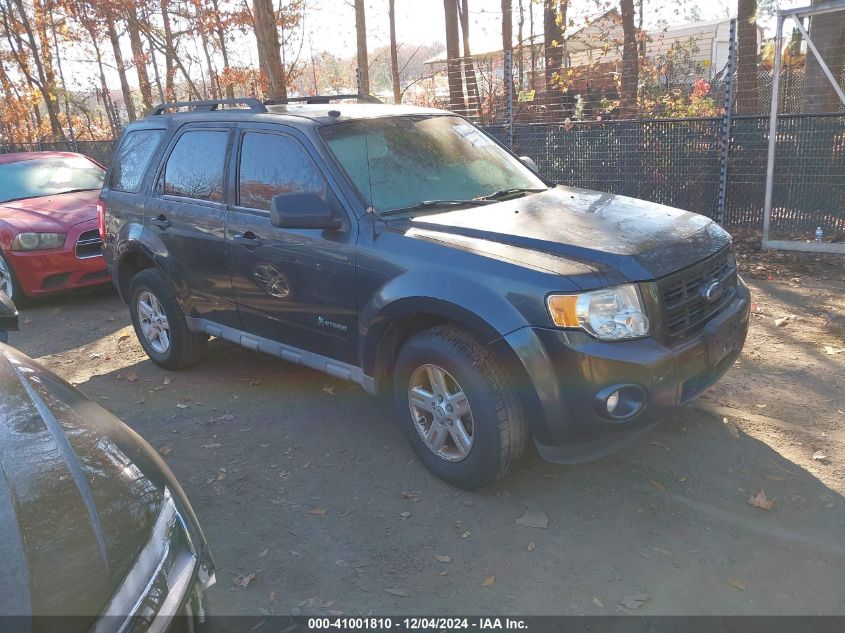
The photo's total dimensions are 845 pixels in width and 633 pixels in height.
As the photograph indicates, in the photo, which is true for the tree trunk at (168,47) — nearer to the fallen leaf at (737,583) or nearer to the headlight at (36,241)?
the headlight at (36,241)

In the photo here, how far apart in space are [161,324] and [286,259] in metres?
1.96

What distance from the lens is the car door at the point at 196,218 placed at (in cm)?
474

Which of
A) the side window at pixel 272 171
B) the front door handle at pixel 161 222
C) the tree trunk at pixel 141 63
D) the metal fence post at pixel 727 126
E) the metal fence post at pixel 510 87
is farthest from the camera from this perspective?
the tree trunk at pixel 141 63

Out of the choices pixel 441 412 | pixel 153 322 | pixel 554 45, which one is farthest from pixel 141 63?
pixel 441 412

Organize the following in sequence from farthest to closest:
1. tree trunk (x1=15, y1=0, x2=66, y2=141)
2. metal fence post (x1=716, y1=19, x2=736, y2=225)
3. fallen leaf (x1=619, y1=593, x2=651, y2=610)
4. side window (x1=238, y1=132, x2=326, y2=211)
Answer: tree trunk (x1=15, y1=0, x2=66, y2=141) → metal fence post (x1=716, y1=19, x2=736, y2=225) → side window (x1=238, y1=132, x2=326, y2=211) → fallen leaf (x1=619, y1=593, x2=651, y2=610)

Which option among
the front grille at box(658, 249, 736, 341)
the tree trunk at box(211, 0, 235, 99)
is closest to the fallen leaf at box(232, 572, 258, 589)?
the front grille at box(658, 249, 736, 341)

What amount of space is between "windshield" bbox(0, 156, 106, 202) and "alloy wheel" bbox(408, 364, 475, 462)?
7120 mm

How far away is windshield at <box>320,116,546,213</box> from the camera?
4094mm

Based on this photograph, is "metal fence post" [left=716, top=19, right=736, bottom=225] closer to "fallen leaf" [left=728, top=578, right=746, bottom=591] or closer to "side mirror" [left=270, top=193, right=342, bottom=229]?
"side mirror" [left=270, top=193, right=342, bottom=229]

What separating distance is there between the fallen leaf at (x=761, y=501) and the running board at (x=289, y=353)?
2.00 meters

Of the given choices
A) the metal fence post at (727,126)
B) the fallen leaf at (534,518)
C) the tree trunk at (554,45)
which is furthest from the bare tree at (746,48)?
the fallen leaf at (534,518)

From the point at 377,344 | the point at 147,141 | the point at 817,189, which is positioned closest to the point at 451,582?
the point at 377,344

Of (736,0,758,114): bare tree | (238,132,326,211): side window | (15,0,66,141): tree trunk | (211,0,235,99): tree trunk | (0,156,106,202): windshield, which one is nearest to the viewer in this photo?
(238,132,326,211): side window

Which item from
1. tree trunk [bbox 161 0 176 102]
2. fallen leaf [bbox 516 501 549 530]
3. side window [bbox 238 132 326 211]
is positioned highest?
tree trunk [bbox 161 0 176 102]
